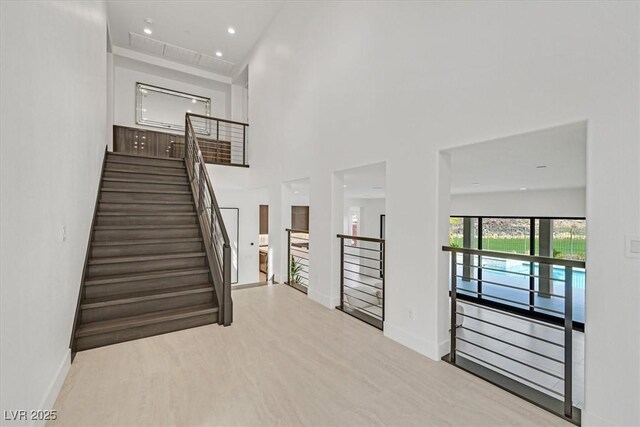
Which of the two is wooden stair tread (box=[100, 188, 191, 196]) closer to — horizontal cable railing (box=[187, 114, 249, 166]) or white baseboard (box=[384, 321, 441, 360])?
horizontal cable railing (box=[187, 114, 249, 166])

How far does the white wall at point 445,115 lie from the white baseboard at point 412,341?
0.01m

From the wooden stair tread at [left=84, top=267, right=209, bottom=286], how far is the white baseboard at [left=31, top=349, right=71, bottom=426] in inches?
32.4

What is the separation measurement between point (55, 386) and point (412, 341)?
2.79m

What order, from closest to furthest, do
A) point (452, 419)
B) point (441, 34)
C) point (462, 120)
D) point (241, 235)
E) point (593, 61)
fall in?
1. point (593, 61)
2. point (452, 419)
3. point (462, 120)
4. point (441, 34)
5. point (241, 235)

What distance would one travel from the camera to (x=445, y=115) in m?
2.52

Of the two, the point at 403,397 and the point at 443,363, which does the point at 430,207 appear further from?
the point at 403,397

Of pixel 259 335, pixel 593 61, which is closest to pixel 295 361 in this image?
pixel 259 335

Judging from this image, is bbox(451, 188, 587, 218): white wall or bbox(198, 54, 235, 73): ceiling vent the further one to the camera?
bbox(198, 54, 235, 73): ceiling vent

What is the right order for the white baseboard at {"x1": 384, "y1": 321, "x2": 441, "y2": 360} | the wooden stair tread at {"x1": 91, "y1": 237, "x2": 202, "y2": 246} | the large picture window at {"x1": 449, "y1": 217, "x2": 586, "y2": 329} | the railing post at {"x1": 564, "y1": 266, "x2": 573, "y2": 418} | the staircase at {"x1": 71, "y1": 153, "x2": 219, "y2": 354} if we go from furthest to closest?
the large picture window at {"x1": 449, "y1": 217, "x2": 586, "y2": 329}
the wooden stair tread at {"x1": 91, "y1": 237, "x2": 202, "y2": 246}
the staircase at {"x1": 71, "y1": 153, "x2": 219, "y2": 354}
the white baseboard at {"x1": 384, "y1": 321, "x2": 441, "y2": 360}
the railing post at {"x1": 564, "y1": 266, "x2": 573, "y2": 418}

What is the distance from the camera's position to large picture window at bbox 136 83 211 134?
25.1 feet

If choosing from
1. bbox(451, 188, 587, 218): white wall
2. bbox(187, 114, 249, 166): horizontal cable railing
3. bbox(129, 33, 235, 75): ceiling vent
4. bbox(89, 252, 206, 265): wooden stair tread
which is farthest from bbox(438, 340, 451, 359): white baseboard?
bbox(129, 33, 235, 75): ceiling vent

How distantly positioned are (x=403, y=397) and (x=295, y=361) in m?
0.93

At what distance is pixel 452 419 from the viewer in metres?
1.86

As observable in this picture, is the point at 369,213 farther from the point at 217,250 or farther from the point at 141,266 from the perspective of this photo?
the point at 141,266
